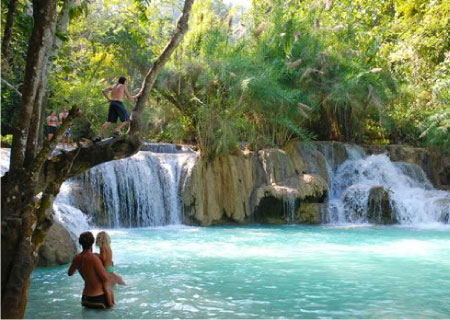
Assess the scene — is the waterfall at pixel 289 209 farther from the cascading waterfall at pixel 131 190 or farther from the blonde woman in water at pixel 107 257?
the blonde woman in water at pixel 107 257

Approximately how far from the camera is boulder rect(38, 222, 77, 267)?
9109 mm

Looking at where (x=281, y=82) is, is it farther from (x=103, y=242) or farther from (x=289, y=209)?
(x=103, y=242)

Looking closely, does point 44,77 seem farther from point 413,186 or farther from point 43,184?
point 413,186

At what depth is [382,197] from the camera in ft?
56.7

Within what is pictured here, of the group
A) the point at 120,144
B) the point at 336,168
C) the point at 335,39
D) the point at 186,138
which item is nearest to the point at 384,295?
the point at 120,144

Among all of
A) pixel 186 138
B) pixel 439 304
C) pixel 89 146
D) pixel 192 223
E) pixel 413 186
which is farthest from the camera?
pixel 186 138

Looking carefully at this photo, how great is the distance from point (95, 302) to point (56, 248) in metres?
3.60

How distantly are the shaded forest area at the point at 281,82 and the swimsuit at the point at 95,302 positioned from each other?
1094 cm

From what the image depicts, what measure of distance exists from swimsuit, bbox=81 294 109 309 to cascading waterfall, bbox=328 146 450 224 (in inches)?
479

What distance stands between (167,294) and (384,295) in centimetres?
283

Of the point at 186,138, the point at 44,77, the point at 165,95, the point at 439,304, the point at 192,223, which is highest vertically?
the point at 165,95

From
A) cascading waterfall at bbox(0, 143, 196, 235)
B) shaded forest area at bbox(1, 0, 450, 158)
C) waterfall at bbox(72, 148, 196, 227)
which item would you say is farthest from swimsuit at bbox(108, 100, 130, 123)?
shaded forest area at bbox(1, 0, 450, 158)

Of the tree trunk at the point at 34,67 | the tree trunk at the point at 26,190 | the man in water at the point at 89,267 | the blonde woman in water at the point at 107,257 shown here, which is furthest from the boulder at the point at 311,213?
the tree trunk at the point at 34,67

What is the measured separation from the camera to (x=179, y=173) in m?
17.2
